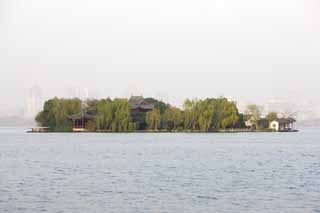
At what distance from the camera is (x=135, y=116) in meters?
75.4

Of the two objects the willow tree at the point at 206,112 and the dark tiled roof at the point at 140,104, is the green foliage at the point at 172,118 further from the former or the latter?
the dark tiled roof at the point at 140,104

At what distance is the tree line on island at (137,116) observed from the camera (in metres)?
70.6

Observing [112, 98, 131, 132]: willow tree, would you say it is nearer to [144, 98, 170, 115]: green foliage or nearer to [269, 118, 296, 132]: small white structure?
[144, 98, 170, 115]: green foliage

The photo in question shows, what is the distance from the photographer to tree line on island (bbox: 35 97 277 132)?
232ft

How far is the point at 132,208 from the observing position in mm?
15086

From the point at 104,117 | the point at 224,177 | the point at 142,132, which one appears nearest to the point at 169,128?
the point at 142,132

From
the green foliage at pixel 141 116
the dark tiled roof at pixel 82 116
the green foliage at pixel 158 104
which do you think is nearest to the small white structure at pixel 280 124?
the green foliage at pixel 141 116

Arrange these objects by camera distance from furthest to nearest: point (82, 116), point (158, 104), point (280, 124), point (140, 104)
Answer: point (280, 124) → point (158, 104) → point (140, 104) → point (82, 116)

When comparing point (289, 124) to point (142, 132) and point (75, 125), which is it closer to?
point (142, 132)

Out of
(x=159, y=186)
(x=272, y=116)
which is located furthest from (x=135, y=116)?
(x=159, y=186)

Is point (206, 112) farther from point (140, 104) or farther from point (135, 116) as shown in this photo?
point (140, 104)

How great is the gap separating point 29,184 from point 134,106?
190ft

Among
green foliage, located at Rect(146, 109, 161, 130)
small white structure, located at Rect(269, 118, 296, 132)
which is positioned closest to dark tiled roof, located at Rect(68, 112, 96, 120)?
green foliage, located at Rect(146, 109, 161, 130)

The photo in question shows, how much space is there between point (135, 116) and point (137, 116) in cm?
34
